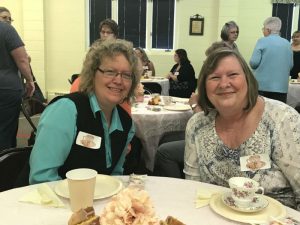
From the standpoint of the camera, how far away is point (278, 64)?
15.9 ft

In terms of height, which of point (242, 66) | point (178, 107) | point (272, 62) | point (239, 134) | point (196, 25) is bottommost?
point (178, 107)

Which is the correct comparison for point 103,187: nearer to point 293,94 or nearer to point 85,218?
point 85,218

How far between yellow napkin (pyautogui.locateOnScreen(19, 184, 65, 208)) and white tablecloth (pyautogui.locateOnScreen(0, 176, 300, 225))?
2 cm

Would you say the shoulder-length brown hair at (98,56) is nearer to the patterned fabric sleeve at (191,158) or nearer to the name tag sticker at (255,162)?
the patterned fabric sleeve at (191,158)

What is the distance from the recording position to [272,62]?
482 centimetres

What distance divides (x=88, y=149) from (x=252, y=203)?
0.77 m

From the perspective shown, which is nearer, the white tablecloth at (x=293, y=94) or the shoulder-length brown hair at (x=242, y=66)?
the shoulder-length brown hair at (x=242, y=66)

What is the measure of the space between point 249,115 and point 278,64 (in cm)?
337

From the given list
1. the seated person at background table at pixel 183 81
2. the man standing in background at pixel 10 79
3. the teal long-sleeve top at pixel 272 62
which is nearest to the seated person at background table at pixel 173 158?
the man standing in background at pixel 10 79

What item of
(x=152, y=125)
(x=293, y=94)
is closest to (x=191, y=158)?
(x=152, y=125)

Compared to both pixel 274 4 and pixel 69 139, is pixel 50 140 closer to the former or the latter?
pixel 69 139

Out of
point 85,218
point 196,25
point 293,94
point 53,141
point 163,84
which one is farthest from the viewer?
point 196,25

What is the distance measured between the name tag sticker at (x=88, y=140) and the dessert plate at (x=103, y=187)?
0.25m

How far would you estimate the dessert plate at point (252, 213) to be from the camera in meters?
1.21
